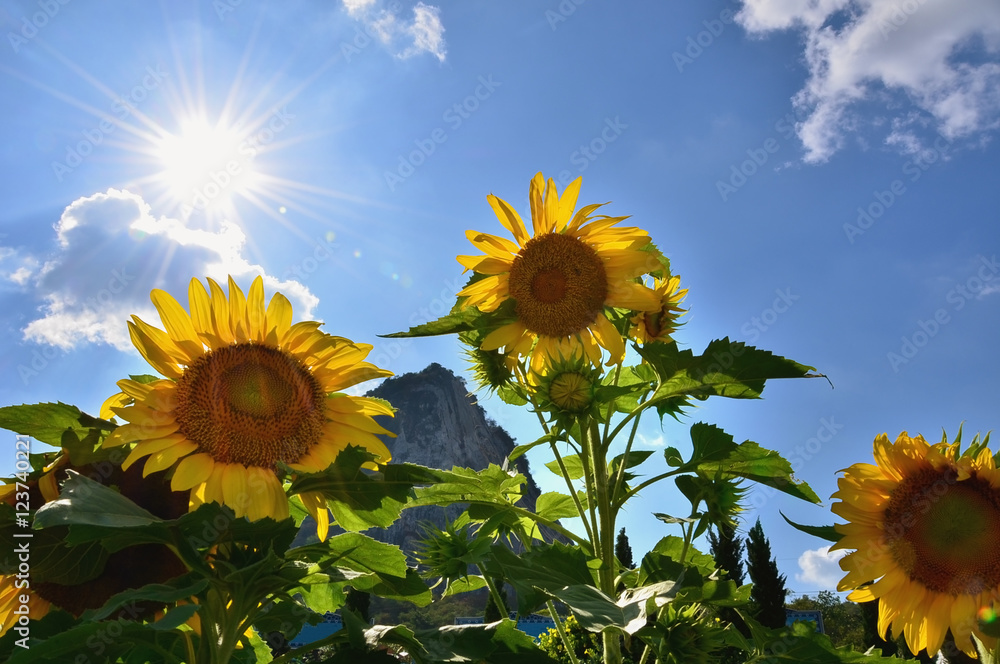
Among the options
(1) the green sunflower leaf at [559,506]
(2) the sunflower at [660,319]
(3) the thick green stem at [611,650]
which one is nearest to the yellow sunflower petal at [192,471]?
(3) the thick green stem at [611,650]

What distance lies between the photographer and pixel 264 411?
166 centimetres

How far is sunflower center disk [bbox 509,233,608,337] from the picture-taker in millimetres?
2494

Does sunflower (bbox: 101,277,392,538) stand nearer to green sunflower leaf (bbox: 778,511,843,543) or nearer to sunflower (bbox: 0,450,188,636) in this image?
sunflower (bbox: 0,450,188,636)

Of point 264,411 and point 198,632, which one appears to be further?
point 198,632

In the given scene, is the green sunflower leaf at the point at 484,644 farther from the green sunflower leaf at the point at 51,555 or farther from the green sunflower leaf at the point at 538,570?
the green sunflower leaf at the point at 51,555

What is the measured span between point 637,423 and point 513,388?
1.54 feet

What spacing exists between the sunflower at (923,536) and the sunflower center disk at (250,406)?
158cm

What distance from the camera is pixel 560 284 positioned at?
8.32 ft

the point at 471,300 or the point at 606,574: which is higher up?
the point at 471,300

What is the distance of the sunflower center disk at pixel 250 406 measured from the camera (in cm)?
163

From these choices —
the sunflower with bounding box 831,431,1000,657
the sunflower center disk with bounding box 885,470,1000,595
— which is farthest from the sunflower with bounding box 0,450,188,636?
the sunflower center disk with bounding box 885,470,1000,595

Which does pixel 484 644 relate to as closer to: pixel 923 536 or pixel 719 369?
pixel 719 369

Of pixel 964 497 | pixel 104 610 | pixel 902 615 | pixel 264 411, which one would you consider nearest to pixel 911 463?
pixel 964 497

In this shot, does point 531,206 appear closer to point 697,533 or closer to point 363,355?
point 363,355
